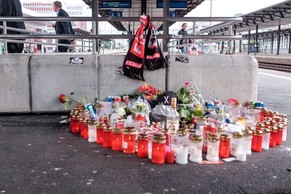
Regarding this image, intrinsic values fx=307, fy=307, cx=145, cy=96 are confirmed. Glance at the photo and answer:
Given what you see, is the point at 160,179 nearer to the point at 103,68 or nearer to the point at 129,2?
the point at 103,68

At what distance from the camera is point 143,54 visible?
17.1ft

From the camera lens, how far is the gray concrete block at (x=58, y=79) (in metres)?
5.48

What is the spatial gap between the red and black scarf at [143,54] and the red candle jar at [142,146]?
212 centimetres

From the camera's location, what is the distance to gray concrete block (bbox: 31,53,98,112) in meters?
5.48

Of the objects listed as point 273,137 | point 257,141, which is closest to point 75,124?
point 257,141

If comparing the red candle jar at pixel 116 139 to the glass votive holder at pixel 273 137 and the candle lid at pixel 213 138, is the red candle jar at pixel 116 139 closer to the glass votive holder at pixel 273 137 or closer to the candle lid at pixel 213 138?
the candle lid at pixel 213 138

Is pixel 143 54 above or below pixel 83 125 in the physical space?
above

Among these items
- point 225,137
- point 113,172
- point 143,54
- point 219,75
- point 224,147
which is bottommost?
point 113,172

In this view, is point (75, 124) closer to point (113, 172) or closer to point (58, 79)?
point (58, 79)

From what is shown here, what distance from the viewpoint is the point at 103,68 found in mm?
5496

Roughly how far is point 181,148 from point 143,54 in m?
2.39

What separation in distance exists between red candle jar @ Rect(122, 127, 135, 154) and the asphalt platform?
0.11 meters

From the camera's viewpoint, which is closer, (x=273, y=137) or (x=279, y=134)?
(x=273, y=137)

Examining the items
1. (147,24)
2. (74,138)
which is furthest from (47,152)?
(147,24)
